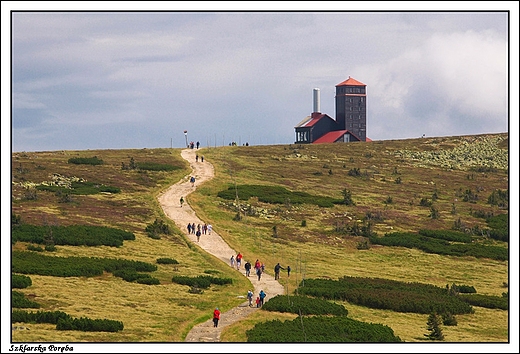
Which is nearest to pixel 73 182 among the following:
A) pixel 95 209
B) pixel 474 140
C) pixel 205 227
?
pixel 95 209

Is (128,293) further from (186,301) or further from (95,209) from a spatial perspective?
(95,209)

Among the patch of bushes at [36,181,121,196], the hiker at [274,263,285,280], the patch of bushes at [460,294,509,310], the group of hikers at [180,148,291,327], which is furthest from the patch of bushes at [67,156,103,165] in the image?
the patch of bushes at [460,294,509,310]

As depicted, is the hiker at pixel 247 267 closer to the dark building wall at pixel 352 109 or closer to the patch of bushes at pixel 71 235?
the patch of bushes at pixel 71 235

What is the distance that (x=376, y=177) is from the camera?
116 meters

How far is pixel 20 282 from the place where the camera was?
49.4 metres

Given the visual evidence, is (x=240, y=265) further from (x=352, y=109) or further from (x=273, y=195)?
(x=352, y=109)

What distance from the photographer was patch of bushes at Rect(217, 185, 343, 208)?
9181cm

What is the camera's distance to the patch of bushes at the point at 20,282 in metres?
49.1

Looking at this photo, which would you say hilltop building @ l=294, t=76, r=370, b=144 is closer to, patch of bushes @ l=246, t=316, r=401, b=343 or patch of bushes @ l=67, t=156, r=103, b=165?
patch of bushes @ l=67, t=156, r=103, b=165

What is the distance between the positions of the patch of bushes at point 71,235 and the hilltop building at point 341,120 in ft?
275

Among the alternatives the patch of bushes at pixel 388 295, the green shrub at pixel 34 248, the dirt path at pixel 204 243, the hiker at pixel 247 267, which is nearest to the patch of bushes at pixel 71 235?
the green shrub at pixel 34 248

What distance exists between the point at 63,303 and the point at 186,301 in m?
7.55

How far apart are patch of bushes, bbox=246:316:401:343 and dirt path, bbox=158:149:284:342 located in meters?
2.63

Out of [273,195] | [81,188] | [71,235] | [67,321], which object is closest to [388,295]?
Result: [67,321]
